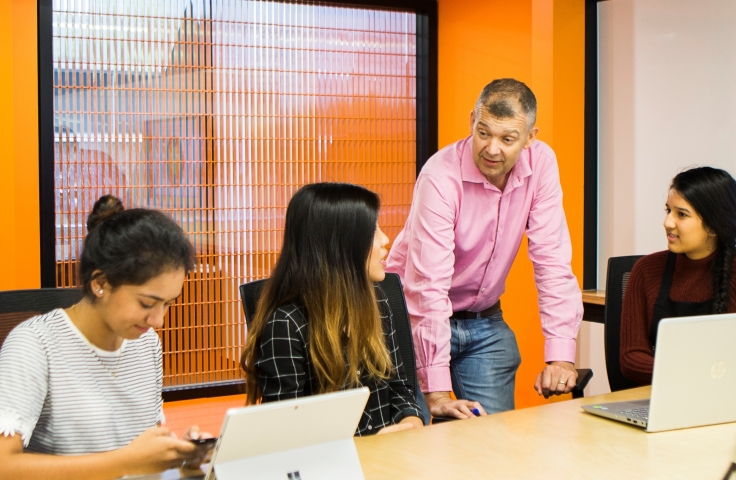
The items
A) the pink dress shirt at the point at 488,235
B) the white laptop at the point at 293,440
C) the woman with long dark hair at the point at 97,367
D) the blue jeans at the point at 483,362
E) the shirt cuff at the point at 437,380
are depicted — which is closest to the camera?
the white laptop at the point at 293,440

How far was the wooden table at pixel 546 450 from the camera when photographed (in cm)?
168

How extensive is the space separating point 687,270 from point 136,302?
72.6 inches

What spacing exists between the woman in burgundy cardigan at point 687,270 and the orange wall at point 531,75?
141cm

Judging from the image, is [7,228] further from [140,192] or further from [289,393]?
[289,393]

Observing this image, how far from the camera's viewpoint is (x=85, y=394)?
1.67 metres

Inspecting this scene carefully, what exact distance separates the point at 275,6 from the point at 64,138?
51.8 inches

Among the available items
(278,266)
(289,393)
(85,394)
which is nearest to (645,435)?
(289,393)

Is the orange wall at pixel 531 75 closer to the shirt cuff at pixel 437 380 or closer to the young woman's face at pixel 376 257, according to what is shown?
the shirt cuff at pixel 437 380

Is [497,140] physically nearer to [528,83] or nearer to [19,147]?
[528,83]

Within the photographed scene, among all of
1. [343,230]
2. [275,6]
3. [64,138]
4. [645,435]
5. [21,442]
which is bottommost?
[645,435]

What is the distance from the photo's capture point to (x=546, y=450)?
182cm

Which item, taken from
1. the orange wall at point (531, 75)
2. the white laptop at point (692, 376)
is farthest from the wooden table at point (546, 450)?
the orange wall at point (531, 75)

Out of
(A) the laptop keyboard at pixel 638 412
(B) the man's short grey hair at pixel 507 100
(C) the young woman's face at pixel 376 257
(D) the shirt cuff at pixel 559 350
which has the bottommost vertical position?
(A) the laptop keyboard at pixel 638 412

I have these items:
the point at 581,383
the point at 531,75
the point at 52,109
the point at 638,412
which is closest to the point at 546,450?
the point at 638,412
